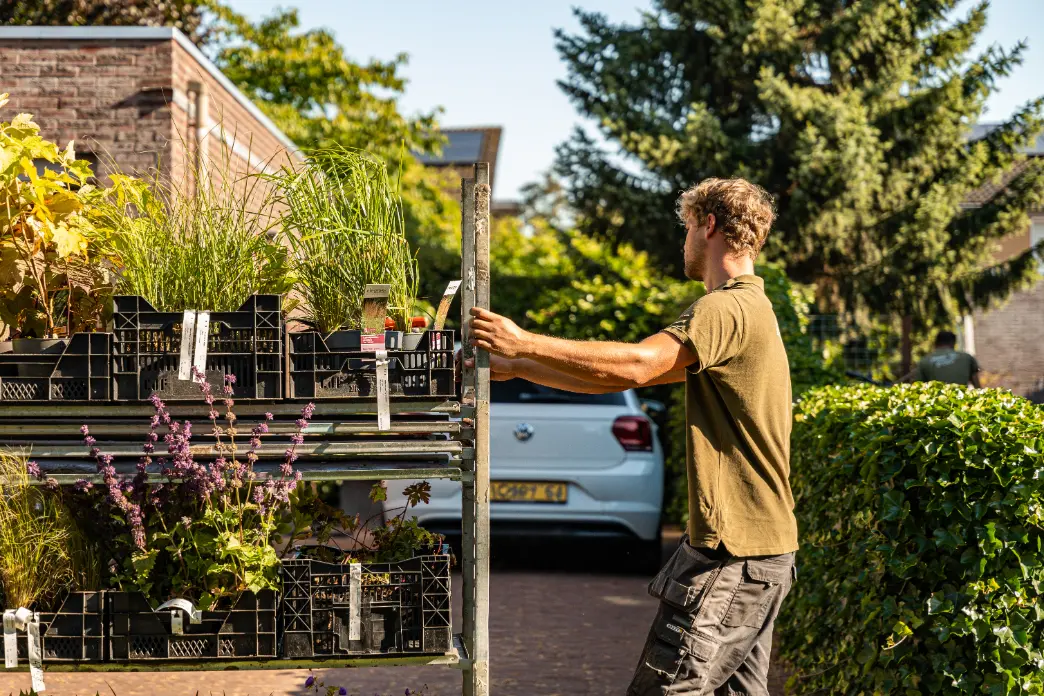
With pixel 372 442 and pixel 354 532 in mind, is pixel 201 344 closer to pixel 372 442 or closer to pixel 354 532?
pixel 372 442

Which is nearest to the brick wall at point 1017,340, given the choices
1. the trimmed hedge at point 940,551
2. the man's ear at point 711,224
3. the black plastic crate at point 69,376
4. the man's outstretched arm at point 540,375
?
the trimmed hedge at point 940,551

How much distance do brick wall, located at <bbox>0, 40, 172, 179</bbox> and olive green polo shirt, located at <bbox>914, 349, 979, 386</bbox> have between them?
831 cm

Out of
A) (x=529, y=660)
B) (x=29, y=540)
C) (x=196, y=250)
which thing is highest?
(x=196, y=250)

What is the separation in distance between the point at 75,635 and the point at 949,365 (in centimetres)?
1073

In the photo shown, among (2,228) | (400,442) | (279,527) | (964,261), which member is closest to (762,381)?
(400,442)

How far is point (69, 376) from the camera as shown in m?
3.24

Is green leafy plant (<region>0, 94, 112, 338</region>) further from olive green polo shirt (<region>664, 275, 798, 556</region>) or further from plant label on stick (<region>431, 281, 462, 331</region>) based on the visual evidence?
olive green polo shirt (<region>664, 275, 798, 556</region>)

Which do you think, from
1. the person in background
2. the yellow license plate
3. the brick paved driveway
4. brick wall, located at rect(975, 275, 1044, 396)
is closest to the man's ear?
the brick paved driveway

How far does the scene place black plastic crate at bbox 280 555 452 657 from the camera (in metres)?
3.23

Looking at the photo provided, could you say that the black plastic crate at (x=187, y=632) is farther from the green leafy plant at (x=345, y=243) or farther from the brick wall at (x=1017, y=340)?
the brick wall at (x=1017, y=340)

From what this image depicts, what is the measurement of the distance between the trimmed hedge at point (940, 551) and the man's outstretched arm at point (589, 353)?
3.59 ft

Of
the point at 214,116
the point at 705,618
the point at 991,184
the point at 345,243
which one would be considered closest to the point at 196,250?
the point at 345,243

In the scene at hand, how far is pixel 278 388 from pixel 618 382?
39.4 inches

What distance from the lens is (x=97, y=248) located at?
3.73m
